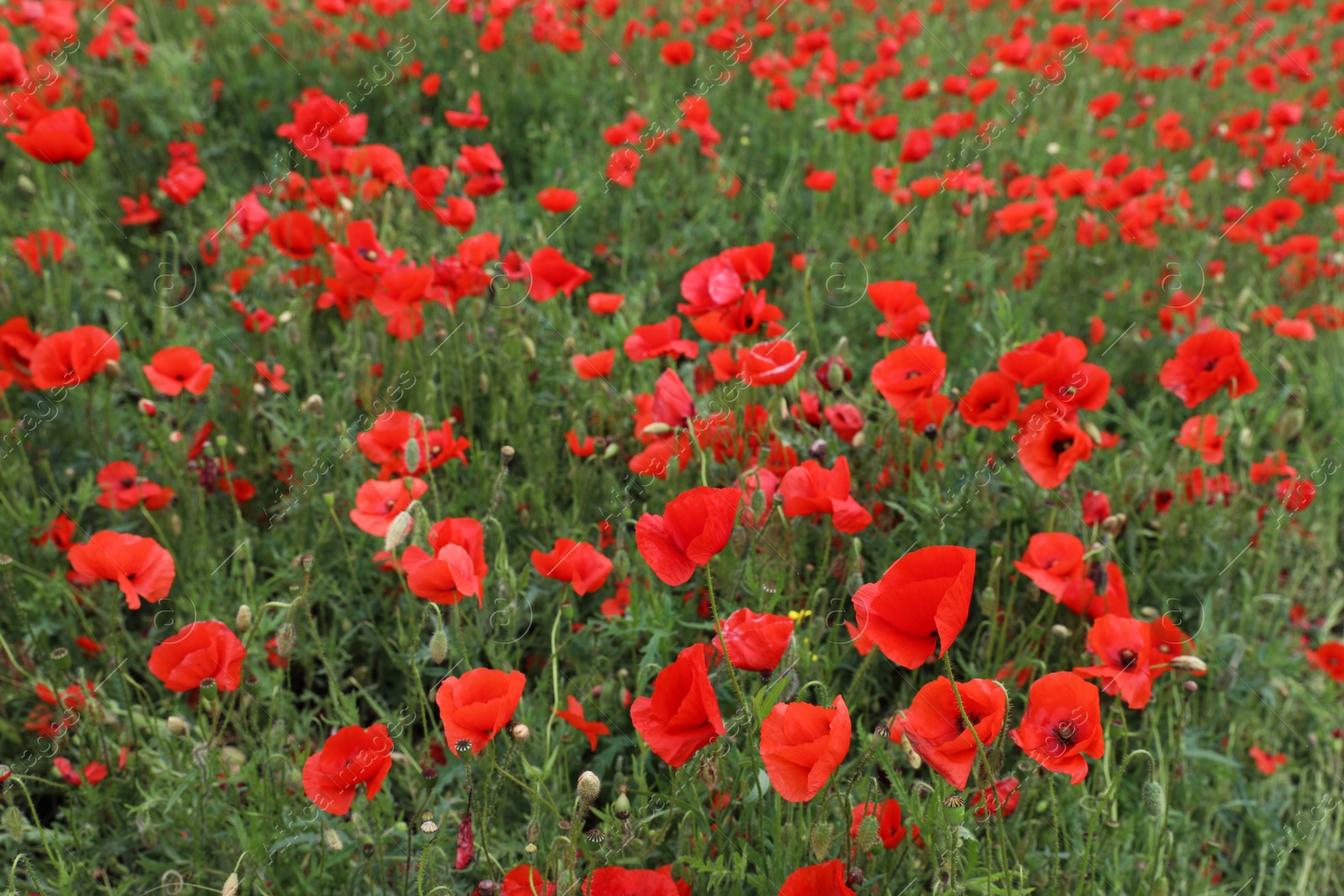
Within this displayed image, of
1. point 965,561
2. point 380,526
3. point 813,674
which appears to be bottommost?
point 813,674

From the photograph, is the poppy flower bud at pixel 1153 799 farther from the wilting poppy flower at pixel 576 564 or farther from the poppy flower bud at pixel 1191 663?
the wilting poppy flower at pixel 576 564

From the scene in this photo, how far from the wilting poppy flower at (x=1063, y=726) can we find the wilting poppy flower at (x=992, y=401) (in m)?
0.73

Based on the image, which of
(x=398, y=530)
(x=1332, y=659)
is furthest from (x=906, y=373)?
(x=1332, y=659)

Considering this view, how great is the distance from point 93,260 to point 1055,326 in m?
3.39

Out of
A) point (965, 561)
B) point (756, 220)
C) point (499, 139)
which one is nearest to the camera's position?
point (965, 561)

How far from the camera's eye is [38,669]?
2.11 m

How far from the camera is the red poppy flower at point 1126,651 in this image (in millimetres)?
1511

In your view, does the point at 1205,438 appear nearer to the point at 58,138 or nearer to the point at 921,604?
the point at 921,604

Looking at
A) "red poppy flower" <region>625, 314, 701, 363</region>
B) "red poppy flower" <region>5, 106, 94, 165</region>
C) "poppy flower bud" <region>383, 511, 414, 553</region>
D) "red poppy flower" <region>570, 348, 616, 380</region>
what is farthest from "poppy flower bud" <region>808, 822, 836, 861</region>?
"red poppy flower" <region>5, 106, 94, 165</region>

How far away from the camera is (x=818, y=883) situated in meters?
1.22

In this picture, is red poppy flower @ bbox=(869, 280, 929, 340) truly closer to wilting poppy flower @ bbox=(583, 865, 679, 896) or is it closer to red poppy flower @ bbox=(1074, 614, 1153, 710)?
red poppy flower @ bbox=(1074, 614, 1153, 710)

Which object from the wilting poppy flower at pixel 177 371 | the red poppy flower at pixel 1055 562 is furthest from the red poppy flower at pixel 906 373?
the wilting poppy flower at pixel 177 371

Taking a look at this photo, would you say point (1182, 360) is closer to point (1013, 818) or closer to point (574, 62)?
point (1013, 818)

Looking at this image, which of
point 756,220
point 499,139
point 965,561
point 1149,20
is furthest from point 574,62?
point 965,561
